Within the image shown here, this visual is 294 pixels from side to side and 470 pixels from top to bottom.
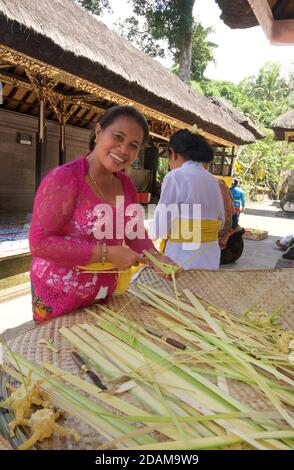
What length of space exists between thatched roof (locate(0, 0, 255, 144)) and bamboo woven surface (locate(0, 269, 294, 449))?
2.89m

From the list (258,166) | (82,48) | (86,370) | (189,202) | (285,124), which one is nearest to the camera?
(86,370)

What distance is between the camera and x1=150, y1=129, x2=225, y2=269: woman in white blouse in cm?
219

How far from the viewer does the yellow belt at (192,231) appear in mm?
2191

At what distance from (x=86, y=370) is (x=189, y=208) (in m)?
1.38

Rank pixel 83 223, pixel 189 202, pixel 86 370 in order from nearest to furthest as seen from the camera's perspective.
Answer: pixel 86 370 → pixel 83 223 → pixel 189 202

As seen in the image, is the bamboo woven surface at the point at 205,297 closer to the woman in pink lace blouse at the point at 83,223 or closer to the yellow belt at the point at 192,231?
the woman in pink lace blouse at the point at 83,223

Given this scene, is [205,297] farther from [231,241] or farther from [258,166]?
[258,166]

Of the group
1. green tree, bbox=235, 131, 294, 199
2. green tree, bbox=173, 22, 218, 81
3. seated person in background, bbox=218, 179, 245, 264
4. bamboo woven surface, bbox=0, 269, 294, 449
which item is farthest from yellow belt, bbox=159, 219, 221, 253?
green tree, bbox=173, 22, 218, 81

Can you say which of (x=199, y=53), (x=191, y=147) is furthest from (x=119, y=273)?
(x=199, y=53)

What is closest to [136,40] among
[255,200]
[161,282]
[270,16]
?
[255,200]

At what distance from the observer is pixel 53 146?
8.29m

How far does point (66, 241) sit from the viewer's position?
4.05 ft

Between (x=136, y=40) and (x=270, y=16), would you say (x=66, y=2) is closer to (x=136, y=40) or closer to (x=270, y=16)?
(x=270, y=16)

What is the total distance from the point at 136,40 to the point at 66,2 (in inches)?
584
